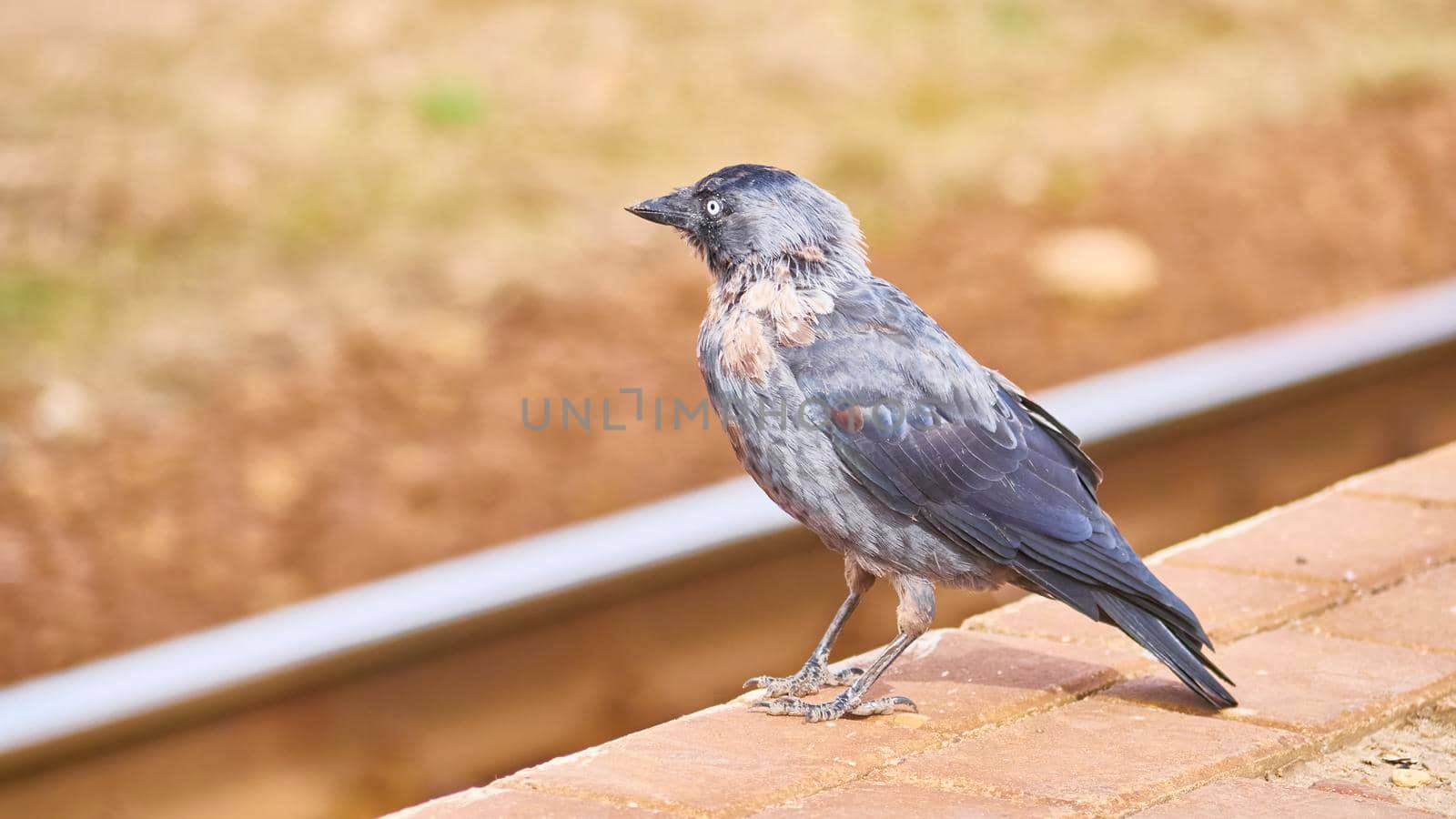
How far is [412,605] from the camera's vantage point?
4.50 meters

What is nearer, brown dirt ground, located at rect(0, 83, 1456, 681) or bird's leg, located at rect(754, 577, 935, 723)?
bird's leg, located at rect(754, 577, 935, 723)

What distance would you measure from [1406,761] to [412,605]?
2.51 metres

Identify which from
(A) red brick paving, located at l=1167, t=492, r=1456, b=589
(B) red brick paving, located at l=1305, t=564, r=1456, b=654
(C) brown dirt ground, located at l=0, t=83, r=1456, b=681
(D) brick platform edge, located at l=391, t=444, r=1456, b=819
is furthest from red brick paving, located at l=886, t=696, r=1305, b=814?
(C) brown dirt ground, located at l=0, t=83, r=1456, b=681

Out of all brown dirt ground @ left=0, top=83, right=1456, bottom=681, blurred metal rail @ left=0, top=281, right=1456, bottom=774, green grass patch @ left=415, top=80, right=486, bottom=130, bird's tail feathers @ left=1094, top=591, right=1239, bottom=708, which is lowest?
bird's tail feathers @ left=1094, top=591, right=1239, bottom=708

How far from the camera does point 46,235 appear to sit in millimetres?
7129

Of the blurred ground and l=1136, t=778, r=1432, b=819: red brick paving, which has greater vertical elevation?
the blurred ground

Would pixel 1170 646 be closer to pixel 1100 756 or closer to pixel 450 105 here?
pixel 1100 756

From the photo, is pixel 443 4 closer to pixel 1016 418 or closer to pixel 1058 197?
pixel 1058 197

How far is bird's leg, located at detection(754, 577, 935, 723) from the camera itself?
3.04 meters

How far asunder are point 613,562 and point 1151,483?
2157mm

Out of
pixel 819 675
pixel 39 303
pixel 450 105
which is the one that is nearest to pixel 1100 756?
pixel 819 675

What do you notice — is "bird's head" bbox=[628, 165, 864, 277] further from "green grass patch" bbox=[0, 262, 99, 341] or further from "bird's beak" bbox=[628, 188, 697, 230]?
"green grass patch" bbox=[0, 262, 99, 341]

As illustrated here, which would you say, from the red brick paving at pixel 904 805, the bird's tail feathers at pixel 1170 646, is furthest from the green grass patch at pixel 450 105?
the red brick paving at pixel 904 805

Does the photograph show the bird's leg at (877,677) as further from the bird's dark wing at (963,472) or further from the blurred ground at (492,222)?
the blurred ground at (492,222)
